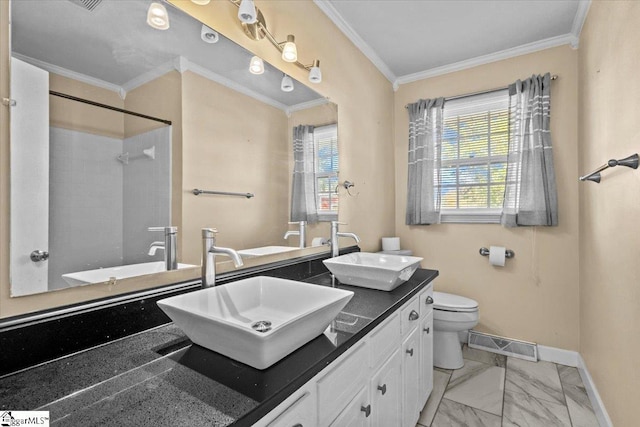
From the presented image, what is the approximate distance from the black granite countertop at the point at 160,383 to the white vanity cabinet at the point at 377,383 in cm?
5

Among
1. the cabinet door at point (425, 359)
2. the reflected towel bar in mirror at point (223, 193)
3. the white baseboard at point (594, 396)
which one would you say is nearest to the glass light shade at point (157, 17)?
the reflected towel bar in mirror at point (223, 193)

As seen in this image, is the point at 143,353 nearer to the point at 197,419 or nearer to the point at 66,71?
the point at 197,419

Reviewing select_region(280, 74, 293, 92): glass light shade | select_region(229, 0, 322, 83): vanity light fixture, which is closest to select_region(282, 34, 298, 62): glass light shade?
select_region(229, 0, 322, 83): vanity light fixture

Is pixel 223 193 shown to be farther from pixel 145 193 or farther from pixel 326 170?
pixel 326 170

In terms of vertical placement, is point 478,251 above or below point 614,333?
above

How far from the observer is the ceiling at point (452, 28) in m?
2.05

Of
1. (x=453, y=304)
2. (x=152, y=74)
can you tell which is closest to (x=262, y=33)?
(x=152, y=74)

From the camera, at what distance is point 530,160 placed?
2.42 m

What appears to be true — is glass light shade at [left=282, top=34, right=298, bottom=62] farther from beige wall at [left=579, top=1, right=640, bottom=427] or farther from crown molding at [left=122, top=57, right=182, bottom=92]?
beige wall at [left=579, top=1, right=640, bottom=427]

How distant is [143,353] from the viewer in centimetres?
83

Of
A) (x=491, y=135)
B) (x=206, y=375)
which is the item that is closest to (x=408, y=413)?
(x=206, y=375)

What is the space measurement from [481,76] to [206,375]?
3102 mm

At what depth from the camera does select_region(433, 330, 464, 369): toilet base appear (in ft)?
7.68

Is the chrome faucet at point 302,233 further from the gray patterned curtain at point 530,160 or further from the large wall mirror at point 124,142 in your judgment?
the gray patterned curtain at point 530,160
